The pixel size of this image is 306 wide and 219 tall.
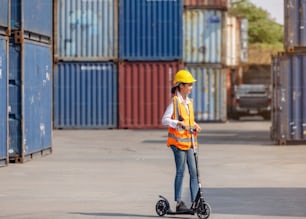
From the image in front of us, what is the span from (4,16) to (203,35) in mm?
23884

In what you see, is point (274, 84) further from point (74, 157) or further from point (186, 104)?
point (186, 104)

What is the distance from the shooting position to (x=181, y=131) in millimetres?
14133

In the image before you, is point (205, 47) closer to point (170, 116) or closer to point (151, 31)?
point (151, 31)

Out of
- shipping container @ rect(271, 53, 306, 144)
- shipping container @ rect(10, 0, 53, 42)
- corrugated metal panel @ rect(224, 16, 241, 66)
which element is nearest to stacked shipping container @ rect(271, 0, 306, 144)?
shipping container @ rect(271, 53, 306, 144)

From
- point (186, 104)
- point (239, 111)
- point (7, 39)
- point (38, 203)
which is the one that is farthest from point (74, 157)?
point (239, 111)

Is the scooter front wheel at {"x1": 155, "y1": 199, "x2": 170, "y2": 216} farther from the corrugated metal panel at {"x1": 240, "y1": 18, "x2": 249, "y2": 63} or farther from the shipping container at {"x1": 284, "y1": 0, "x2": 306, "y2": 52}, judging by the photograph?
the corrugated metal panel at {"x1": 240, "y1": 18, "x2": 249, "y2": 63}

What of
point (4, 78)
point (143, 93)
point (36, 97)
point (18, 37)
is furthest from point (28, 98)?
point (143, 93)

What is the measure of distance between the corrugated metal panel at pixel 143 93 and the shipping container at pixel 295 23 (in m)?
11.9

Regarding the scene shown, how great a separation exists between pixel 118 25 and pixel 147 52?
150 centimetres

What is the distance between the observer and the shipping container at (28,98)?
23.6 m

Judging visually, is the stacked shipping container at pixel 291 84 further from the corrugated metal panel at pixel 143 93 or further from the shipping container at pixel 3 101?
the corrugated metal panel at pixel 143 93

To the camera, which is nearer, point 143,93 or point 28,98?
→ point 28,98

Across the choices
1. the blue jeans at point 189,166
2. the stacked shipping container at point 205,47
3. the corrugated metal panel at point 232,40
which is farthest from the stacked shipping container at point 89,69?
the blue jeans at point 189,166

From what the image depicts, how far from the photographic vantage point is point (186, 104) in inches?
564
